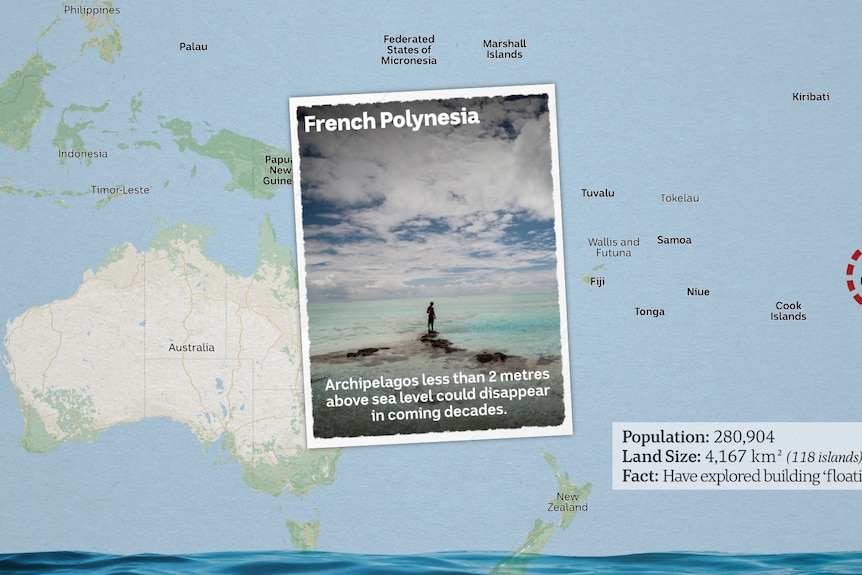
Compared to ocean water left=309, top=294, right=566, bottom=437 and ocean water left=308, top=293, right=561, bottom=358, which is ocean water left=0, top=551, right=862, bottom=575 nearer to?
ocean water left=309, top=294, right=566, bottom=437

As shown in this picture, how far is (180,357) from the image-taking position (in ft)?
13.2

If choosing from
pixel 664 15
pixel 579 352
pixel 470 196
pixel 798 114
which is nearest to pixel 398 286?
pixel 470 196

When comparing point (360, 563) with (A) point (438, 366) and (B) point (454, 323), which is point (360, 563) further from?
(B) point (454, 323)

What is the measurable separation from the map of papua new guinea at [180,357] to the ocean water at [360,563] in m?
0.34

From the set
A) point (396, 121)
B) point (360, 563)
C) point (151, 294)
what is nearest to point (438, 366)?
point (360, 563)

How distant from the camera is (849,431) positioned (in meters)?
4.09

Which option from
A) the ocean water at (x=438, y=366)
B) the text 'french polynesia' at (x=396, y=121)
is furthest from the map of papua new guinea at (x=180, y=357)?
the text 'french polynesia' at (x=396, y=121)

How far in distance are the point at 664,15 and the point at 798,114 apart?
0.77 metres

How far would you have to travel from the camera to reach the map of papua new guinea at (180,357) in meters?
4.03

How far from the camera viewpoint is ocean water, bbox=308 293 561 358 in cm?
398

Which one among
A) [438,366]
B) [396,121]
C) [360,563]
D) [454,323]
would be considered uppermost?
[396,121]

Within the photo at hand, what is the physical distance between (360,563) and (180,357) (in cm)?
123

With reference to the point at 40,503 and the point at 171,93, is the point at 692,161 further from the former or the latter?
the point at 40,503

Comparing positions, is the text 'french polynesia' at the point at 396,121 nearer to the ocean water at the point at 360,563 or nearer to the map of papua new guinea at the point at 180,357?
the map of papua new guinea at the point at 180,357
